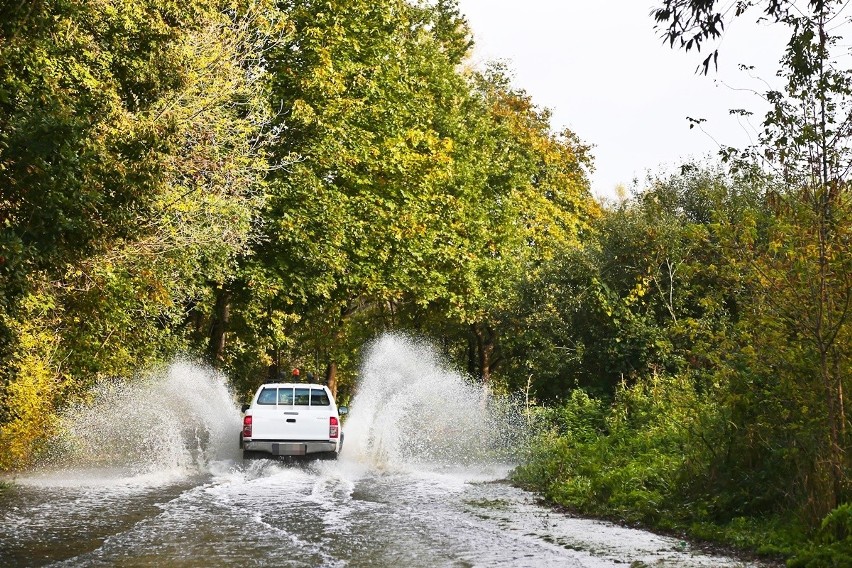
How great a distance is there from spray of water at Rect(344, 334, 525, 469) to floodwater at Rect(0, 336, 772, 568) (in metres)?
0.04

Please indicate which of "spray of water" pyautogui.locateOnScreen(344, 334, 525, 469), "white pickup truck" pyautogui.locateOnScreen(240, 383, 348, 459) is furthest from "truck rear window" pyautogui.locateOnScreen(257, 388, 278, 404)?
"spray of water" pyautogui.locateOnScreen(344, 334, 525, 469)

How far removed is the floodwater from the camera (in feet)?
38.6

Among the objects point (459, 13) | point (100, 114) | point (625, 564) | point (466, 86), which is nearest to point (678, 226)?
point (100, 114)

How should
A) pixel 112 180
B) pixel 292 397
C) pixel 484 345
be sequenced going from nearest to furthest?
pixel 112 180 → pixel 292 397 → pixel 484 345

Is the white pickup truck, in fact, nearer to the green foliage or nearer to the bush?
the green foliage

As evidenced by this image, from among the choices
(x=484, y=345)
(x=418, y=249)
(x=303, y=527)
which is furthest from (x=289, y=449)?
(x=484, y=345)

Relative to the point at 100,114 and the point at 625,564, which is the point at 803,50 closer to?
the point at 625,564

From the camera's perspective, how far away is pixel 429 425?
1024 inches

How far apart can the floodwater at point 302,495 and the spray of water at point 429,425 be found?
45mm

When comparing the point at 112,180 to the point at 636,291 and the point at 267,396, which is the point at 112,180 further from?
the point at 636,291

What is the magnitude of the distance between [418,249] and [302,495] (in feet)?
58.8

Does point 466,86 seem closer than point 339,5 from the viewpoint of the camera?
No

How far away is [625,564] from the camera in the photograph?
11.0 metres

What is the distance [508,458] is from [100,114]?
11.3 m
